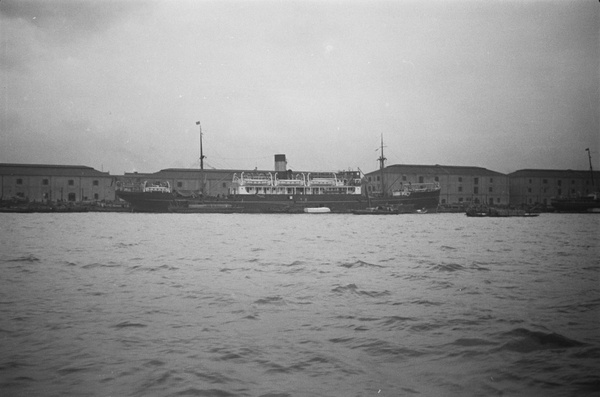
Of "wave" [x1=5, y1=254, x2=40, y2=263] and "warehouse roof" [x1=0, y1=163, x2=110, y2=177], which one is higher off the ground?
Result: "warehouse roof" [x1=0, y1=163, x2=110, y2=177]

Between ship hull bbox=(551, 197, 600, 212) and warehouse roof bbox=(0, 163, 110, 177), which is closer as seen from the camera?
ship hull bbox=(551, 197, 600, 212)

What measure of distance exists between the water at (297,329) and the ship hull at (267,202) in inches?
1708

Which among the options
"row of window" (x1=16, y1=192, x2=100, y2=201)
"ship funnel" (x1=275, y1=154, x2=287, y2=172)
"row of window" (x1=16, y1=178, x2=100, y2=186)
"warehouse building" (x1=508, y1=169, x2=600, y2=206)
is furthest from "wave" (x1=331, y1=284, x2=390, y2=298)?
"warehouse building" (x1=508, y1=169, x2=600, y2=206)

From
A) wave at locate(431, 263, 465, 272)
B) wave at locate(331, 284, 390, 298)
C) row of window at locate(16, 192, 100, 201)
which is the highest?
row of window at locate(16, 192, 100, 201)

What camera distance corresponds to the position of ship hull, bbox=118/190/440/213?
5484 cm

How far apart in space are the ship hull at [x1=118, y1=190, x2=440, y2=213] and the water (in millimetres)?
43381

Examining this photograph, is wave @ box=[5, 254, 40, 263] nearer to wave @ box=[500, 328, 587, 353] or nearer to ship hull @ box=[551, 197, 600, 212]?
wave @ box=[500, 328, 587, 353]

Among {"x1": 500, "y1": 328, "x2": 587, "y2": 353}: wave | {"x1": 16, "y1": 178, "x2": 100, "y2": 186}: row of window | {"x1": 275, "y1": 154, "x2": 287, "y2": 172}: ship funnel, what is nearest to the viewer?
{"x1": 500, "y1": 328, "x2": 587, "y2": 353}: wave

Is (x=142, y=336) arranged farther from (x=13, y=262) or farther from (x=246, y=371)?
(x=13, y=262)

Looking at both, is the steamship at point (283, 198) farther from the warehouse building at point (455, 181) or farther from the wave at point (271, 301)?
the wave at point (271, 301)

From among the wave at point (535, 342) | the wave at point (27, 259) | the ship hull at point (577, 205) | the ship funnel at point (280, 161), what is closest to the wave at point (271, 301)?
the wave at point (535, 342)

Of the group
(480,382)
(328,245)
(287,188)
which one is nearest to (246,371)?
(480,382)

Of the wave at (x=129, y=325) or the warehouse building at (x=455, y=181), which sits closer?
the wave at (x=129, y=325)

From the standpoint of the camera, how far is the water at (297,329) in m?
4.33
